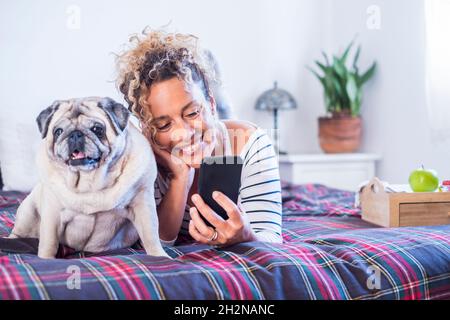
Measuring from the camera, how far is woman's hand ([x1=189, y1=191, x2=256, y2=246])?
0.83m

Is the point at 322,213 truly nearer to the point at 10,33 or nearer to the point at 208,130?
the point at 208,130

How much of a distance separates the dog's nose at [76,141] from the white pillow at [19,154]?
0.96 m

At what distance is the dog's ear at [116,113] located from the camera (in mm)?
832

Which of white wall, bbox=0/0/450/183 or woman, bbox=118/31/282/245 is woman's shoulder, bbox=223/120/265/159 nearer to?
woman, bbox=118/31/282/245

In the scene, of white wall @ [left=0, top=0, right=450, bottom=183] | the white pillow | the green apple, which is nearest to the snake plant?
white wall @ [left=0, top=0, right=450, bottom=183]

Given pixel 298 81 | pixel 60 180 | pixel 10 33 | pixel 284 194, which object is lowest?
pixel 284 194

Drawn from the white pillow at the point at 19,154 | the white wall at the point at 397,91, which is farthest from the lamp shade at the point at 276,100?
the white pillow at the point at 19,154

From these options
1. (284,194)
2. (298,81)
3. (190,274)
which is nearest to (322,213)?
(284,194)

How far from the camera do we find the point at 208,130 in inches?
39.2

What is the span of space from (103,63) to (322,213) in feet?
3.90

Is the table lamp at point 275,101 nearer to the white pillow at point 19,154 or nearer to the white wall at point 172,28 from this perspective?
the white wall at point 172,28

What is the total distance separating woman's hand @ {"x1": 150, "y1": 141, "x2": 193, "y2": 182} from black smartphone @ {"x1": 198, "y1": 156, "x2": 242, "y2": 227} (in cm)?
16
